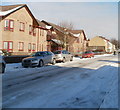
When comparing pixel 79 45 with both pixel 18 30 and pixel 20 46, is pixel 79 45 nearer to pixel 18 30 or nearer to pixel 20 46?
pixel 20 46

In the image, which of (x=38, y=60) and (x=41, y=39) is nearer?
(x=38, y=60)

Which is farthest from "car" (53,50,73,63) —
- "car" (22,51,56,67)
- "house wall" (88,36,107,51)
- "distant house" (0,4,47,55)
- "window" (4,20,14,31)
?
"house wall" (88,36,107,51)

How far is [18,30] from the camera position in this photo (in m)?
29.6

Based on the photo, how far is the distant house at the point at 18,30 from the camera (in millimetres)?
27828

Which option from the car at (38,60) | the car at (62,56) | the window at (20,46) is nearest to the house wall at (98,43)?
the window at (20,46)

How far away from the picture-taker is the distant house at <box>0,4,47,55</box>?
1096 inches

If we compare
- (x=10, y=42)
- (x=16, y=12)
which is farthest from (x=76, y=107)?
(x=16, y=12)

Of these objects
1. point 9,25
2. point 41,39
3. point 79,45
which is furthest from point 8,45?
point 79,45

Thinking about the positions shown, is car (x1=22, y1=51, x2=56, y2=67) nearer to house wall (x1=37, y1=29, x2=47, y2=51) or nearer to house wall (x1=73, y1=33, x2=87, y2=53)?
house wall (x1=37, y1=29, x2=47, y2=51)

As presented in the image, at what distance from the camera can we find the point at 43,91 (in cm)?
718

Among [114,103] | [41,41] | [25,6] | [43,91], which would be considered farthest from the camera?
[41,41]

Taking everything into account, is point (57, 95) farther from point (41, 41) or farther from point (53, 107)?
point (41, 41)

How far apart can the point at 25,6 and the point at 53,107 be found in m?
28.6

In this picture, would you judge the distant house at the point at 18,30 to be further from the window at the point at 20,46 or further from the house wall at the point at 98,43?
the house wall at the point at 98,43
